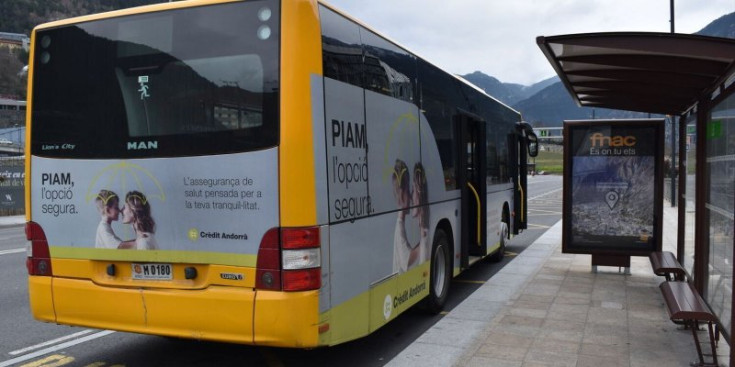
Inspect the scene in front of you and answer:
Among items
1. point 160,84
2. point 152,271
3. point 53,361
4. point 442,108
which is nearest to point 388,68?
point 442,108

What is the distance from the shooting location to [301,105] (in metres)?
3.98

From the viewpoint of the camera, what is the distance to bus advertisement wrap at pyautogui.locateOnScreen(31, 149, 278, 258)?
407 cm

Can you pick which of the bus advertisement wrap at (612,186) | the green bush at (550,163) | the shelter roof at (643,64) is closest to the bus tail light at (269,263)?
the shelter roof at (643,64)

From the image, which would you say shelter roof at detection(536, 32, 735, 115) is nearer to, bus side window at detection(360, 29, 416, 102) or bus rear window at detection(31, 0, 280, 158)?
bus side window at detection(360, 29, 416, 102)

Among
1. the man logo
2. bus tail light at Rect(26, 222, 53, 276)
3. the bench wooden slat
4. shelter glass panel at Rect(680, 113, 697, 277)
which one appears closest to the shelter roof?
shelter glass panel at Rect(680, 113, 697, 277)

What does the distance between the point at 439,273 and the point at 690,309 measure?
292cm

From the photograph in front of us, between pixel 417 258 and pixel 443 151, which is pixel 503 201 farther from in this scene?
pixel 417 258

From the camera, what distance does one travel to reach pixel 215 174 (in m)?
4.20

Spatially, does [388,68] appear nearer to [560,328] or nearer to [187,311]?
[187,311]

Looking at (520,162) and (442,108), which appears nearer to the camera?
(442,108)

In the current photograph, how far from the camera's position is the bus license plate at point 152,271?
4371 mm

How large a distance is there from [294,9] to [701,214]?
468 centimetres

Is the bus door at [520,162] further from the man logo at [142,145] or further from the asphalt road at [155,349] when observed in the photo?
the man logo at [142,145]

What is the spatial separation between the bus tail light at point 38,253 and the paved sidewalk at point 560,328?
9.79 ft
